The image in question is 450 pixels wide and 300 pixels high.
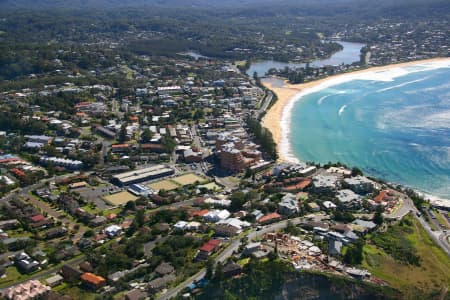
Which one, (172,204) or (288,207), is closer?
(288,207)

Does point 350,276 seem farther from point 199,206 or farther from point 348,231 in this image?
point 199,206

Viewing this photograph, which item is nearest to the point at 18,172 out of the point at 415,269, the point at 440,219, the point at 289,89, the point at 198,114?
the point at 198,114

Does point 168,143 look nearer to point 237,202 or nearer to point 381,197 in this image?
point 237,202

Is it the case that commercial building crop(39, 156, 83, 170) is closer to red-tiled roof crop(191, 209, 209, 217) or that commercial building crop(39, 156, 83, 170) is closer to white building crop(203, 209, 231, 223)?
red-tiled roof crop(191, 209, 209, 217)

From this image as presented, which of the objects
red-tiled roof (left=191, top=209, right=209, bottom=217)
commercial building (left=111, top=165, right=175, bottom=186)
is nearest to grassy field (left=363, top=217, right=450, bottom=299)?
red-tiled roof (left=191, top=209, right=209, bottom=217)

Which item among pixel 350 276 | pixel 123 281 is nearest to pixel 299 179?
pixel 350 276

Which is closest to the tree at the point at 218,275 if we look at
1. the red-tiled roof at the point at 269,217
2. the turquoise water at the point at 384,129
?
the red-tiled roof at the point at 269,217
